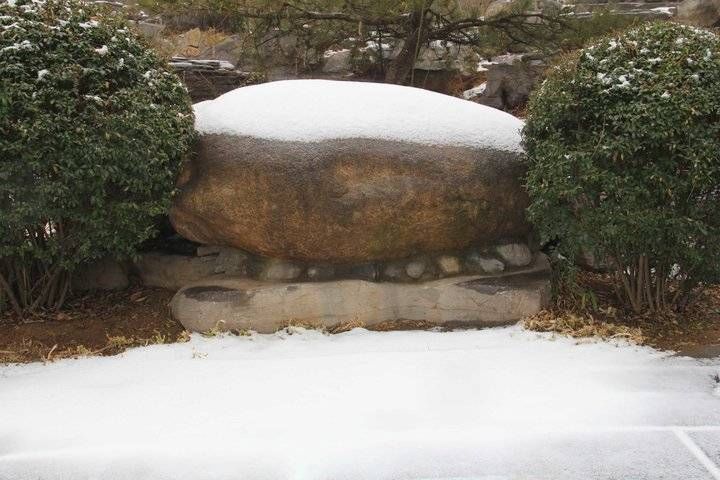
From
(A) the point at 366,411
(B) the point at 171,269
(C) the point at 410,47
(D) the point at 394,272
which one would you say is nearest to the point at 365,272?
(D) the point at 394,272

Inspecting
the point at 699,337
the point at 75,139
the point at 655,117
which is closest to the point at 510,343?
the point at 699,337

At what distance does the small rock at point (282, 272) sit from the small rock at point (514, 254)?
1343 mm

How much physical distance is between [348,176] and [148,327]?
5.27ft

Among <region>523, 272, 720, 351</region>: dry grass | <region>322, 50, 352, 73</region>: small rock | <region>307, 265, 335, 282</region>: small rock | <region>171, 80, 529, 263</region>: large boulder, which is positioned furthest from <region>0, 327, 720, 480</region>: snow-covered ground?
<region>322, 50, 352, 73</region>: small rock

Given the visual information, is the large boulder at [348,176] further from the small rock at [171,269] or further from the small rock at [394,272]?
the small rock at [171,269]

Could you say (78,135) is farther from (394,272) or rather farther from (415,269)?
(415,269)

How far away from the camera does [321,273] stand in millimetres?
4066

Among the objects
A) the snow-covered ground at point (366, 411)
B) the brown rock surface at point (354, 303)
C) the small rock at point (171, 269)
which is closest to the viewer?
the snow-covered ground at point (366, 411)

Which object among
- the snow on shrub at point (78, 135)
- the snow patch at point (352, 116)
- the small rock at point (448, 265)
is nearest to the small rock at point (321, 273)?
the small rock at point (448, 265)

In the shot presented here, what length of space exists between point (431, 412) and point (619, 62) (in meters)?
2.31

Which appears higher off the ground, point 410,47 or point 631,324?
point 410,47

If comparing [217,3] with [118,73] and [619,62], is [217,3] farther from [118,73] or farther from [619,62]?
[619,62]

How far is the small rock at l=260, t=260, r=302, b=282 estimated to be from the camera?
406 cm

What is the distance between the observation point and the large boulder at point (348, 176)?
379 centimetres
